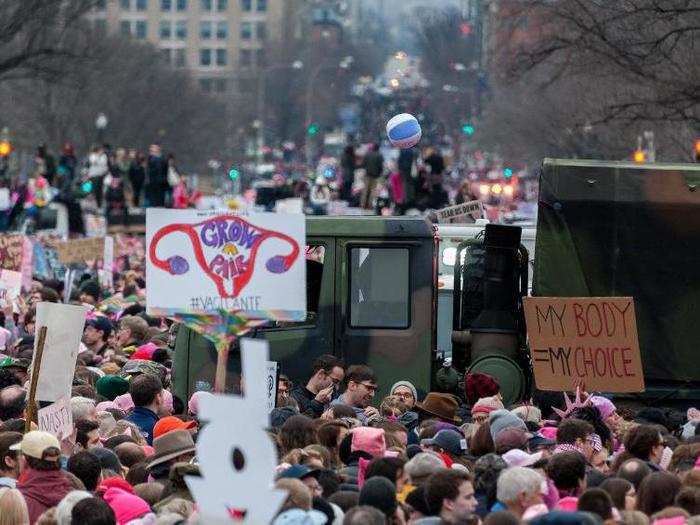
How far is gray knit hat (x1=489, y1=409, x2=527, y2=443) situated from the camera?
41.2ft

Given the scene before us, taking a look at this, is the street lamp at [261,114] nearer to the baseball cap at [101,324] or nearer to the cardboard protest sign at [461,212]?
the cardboard protest sign at [461,212]

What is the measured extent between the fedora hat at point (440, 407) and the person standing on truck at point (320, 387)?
2.51 ft

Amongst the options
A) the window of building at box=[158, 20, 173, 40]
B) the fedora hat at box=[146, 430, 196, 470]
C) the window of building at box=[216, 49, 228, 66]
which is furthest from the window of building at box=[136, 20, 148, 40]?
the fedora hat at box=[146, 430, 196, 470]

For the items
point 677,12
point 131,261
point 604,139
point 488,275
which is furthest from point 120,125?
point 488,275

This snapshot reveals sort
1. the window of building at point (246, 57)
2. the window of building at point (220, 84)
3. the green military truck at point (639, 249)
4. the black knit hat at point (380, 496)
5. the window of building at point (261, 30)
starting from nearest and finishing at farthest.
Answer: the black knit hat at point (380, 496), the green military truck at point (639, 249), the window of building at point (220, 84), the window of building at point (246, 57), the window of building at point (261, 30)

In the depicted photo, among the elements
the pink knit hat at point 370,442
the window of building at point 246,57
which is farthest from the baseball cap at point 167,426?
the window of building at point 246,57

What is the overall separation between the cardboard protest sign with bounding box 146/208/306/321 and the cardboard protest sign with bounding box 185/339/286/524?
4.50 meters

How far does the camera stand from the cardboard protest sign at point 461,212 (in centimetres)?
2131

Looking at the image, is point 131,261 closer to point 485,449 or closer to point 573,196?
point 573,196

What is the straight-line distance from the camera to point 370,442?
11.8 metres

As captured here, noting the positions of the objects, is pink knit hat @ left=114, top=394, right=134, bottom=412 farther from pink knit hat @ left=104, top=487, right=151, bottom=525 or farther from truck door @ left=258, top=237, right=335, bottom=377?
pink knit hat @ left=104, top=487, right=151, bottom=525

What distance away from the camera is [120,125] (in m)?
91.1

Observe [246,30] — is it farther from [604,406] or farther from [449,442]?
[449,442]

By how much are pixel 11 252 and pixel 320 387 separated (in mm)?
10457
